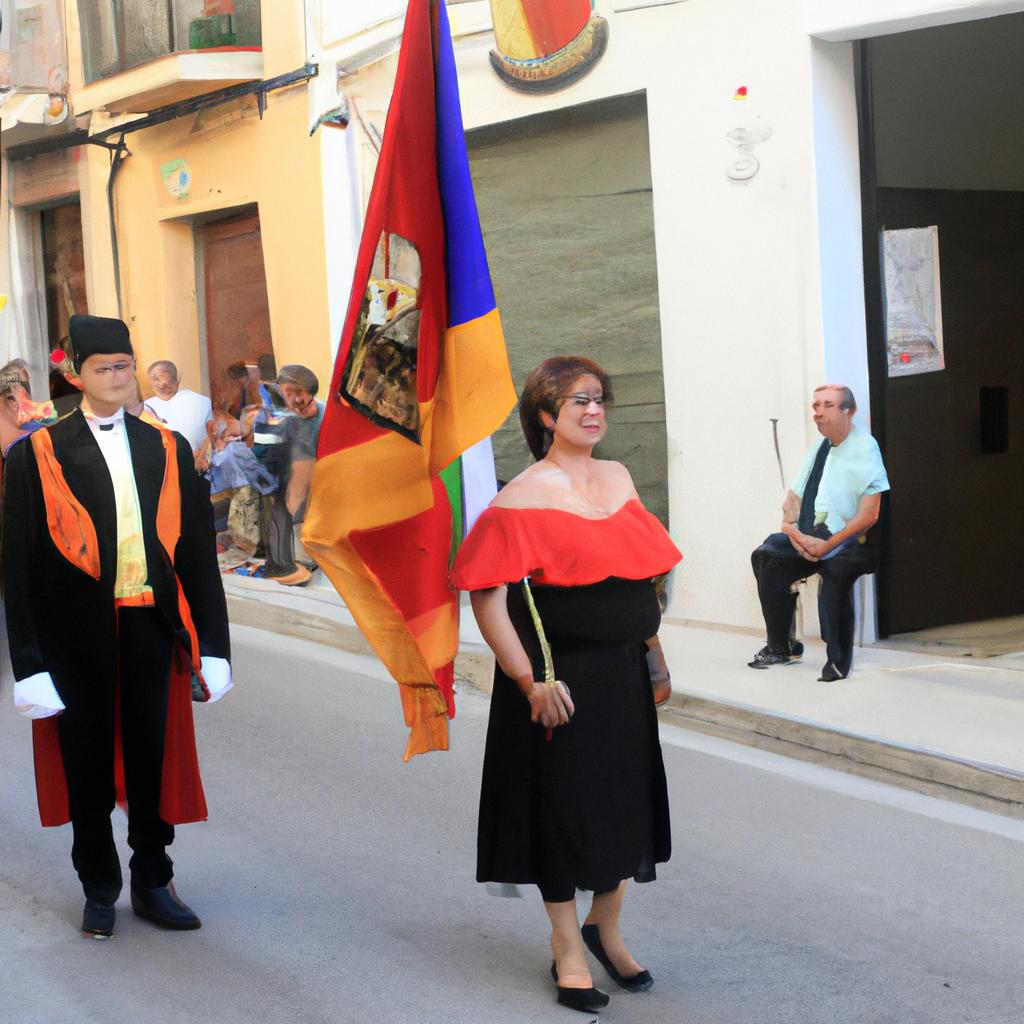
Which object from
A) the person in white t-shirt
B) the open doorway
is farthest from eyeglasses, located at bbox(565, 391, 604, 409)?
the person in white t-shirt

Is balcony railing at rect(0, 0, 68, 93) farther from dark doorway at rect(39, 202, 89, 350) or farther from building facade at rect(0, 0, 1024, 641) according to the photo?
building facade at rect(0, 0, 1024, 641)

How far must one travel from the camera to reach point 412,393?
428cm

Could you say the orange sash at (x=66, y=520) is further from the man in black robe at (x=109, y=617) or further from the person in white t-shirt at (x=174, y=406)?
the person in white t-shirt at (x=174, y=406)

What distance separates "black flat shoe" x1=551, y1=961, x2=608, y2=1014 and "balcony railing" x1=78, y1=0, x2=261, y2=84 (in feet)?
33.8

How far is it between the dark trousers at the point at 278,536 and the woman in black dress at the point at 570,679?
7.90 m

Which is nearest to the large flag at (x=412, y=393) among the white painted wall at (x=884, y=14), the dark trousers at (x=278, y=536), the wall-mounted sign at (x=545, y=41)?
the white painted wall at (x=884, y=14)

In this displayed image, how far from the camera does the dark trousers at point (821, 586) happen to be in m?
7.93

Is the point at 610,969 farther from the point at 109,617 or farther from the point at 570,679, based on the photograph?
the point at 109,617

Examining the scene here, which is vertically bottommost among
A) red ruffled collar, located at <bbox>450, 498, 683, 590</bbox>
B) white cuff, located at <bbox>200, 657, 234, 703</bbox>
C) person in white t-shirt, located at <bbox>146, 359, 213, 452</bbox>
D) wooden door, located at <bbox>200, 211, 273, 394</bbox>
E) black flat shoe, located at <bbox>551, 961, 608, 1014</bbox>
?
black flat shoe, located at <bbox>551, 961, 608, 1014</bbox>

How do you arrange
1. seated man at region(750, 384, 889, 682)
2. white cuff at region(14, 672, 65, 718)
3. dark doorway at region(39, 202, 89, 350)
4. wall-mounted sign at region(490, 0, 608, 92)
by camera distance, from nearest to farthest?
white cuff at region(14, 672, 65, 718)
seated man at region(750, 384, 889, 682)
wall-mounted sign at region(490, 0, 608, 92)
dark doorway at region(39, 202, 89, 350)

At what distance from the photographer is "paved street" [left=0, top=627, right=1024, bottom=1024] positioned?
4.14m

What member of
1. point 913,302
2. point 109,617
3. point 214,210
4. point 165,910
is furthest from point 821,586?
point 214,210

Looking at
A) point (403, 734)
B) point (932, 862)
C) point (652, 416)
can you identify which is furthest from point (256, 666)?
point (932, 862)

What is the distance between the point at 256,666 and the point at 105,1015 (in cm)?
500
